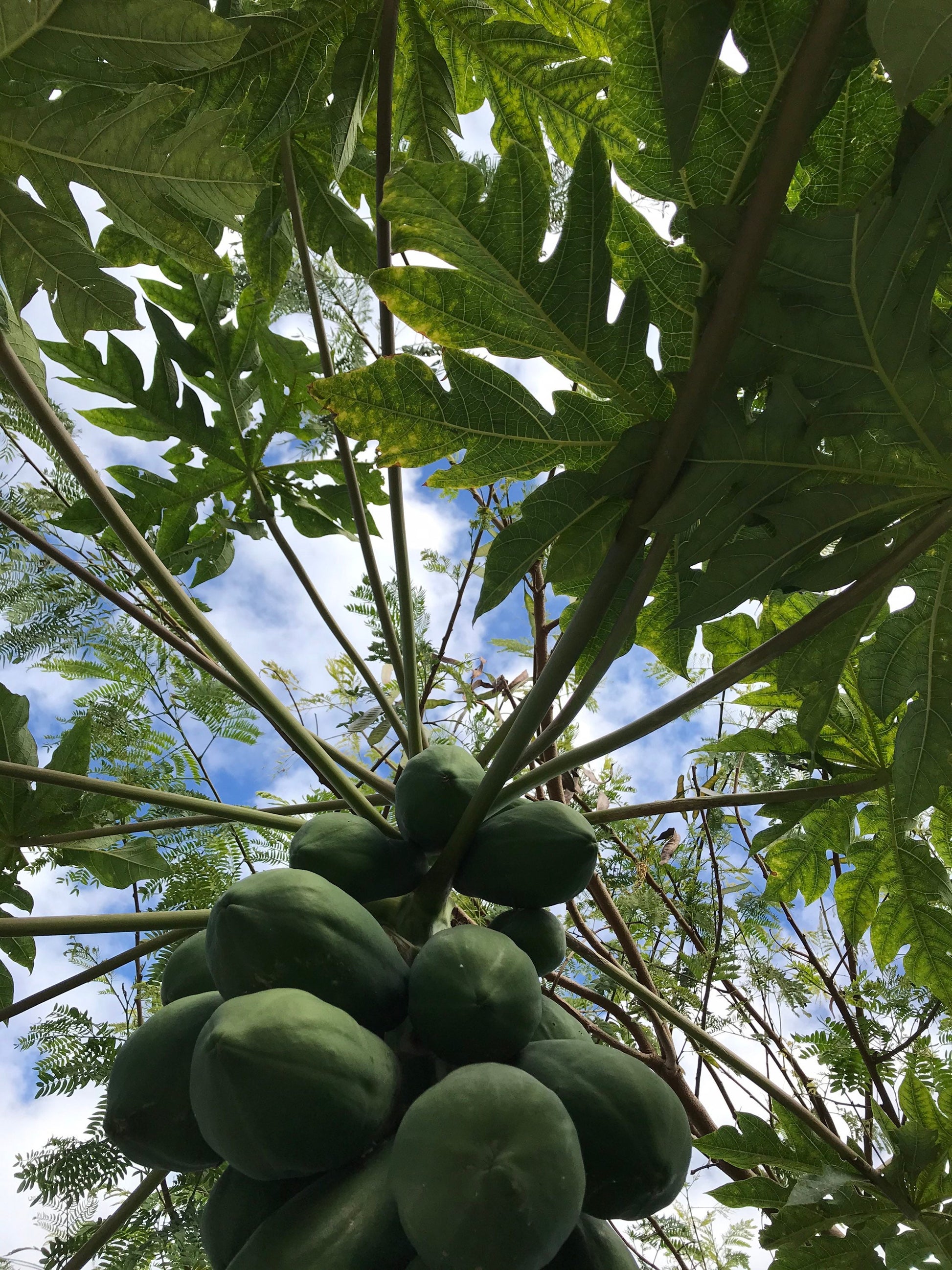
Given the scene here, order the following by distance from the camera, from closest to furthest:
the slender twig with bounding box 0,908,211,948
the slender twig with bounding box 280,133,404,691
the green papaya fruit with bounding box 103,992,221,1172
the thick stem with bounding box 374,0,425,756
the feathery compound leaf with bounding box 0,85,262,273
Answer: the green papaya fruit with bounding box 103,992,221,1172 < the slender twig with bounding box 0,908,211,948 < the feathery compound leaf with bounding box 0,85,262,273 < the thick stem with bounding box 374,0,425,756 < the slender twig with bounding box 280,133,404,691

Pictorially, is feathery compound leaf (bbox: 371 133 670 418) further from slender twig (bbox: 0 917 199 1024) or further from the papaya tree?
slender twig (bbox: 0 917 199 1024)

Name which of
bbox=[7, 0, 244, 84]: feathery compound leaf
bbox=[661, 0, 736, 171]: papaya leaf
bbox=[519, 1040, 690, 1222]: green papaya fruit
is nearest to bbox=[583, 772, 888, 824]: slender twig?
bbox=[519, 1040, 690, 1222]: green papaya fruit

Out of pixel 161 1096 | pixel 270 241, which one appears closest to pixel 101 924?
pixel 161 1096

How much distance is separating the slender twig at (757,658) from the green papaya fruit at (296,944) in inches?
17.7

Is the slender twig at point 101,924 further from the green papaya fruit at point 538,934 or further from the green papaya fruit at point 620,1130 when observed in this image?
the green papaya fruit at point 620,1130

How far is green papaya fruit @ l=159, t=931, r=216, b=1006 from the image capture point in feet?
4.00

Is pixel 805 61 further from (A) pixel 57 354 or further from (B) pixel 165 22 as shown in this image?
(A) pixel 57 354

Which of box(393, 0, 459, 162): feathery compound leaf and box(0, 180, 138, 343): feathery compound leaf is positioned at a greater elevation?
box(393, 0, 459, 162): feathery compound leaf

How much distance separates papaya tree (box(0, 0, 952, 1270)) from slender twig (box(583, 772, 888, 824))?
0.02m

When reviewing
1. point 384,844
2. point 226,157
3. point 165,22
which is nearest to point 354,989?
point 384,844

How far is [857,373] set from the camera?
4.16 feet

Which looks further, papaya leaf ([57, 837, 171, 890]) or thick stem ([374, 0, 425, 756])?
papaya leaf ([57, 837, 171, 890])

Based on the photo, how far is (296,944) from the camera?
3.18 ft

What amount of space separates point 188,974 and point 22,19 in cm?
152
